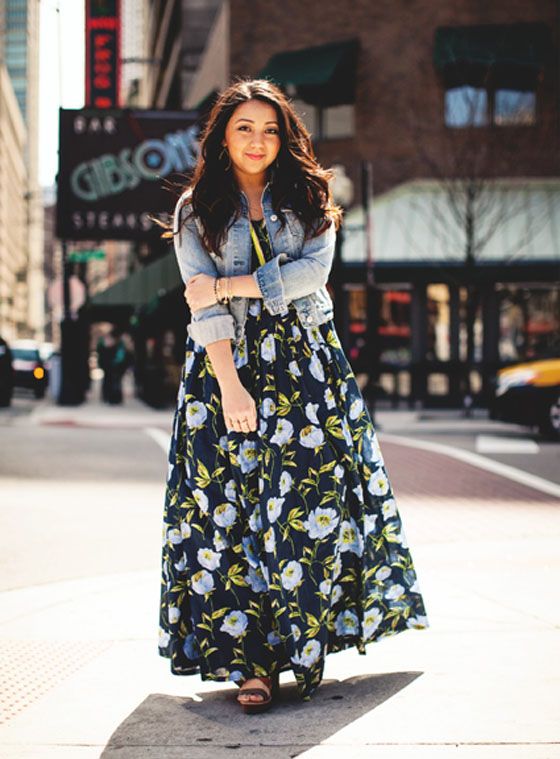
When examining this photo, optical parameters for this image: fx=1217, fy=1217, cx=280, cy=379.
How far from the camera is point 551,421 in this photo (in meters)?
15.9

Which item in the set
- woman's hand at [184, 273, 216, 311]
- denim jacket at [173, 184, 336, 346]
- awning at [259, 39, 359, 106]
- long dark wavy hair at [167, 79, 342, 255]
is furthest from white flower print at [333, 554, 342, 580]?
awning at [259, 39, 359, 106]

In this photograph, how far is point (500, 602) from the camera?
5.23m

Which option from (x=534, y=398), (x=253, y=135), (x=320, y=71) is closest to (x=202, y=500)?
(x=253, y=135)

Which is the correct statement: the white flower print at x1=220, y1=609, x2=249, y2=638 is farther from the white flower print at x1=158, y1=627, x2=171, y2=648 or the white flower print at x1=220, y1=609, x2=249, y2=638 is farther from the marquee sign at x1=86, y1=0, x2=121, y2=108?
the marquee sign at x1=86, y1=0, x2=121, y2=108

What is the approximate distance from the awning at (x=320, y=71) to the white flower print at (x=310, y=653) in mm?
23352

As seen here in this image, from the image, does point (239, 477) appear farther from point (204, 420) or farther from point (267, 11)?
point (267, 11)

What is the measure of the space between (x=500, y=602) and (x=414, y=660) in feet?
3.69

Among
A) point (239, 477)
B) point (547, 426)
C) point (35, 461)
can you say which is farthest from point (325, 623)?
point (547, 426)

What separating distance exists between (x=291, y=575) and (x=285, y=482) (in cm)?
28

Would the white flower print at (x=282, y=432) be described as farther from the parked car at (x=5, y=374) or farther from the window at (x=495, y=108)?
the window at (x=495, y=108)

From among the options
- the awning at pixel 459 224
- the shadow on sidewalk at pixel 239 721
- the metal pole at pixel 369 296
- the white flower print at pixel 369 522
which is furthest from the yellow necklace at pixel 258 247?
the awning at pixel 459 224

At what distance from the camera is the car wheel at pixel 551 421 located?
52.1 feet

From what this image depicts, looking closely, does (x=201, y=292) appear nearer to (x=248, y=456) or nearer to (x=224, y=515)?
(x=248, y=456)

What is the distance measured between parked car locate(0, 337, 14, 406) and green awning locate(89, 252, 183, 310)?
344 centimetres
